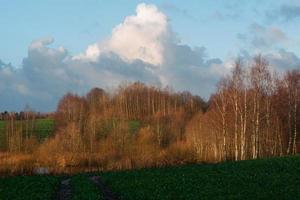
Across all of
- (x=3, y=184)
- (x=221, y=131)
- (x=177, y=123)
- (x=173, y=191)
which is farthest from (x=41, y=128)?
(x=173, y=191)

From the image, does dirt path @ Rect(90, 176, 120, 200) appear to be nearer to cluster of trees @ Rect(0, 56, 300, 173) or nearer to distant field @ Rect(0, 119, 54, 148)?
cluster of trees @ Rect(0, 56, 300, 173)

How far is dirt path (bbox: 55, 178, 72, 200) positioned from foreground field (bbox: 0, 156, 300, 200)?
270 mm

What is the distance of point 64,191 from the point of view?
36562 mm

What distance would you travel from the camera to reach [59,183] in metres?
41.8

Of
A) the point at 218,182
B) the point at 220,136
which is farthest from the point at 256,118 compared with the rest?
the point at 218,182

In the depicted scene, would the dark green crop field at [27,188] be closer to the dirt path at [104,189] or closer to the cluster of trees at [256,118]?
the dirt path at [104,189]

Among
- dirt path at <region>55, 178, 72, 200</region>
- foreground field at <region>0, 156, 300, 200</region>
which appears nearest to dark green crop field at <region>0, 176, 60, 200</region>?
foreground field at <region>0, 156, 300, 200</region>

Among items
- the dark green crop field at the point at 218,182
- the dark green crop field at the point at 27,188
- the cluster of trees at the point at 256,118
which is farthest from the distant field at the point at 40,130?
the dark green crop field at the point at 218,182

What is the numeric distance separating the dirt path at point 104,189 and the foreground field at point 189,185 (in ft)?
0.50

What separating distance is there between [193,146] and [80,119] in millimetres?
31952

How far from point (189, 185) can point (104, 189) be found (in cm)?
620

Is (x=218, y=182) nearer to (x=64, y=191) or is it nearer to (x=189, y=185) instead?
(x=189, y=185)

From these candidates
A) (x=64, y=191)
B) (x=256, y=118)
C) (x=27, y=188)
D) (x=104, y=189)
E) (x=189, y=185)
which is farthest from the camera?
(x=256, y=118)

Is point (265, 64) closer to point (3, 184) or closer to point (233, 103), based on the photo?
point (233, 103)
